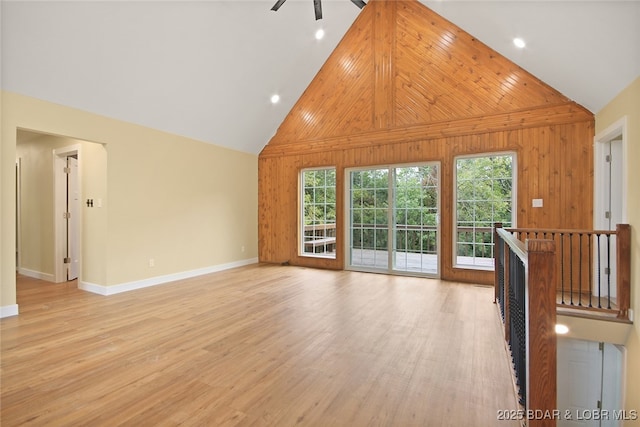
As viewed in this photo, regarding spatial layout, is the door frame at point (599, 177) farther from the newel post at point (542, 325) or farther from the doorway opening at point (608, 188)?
the newel post at point (542, 325)

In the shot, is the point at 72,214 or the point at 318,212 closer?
the point at 72,214

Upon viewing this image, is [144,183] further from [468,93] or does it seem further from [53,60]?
[468,93]

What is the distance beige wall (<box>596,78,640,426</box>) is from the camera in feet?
9.60

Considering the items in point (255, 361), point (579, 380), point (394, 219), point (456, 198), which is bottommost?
point (579, 380)

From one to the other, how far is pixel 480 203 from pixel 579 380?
101 inches

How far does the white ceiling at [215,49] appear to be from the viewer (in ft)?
9.93

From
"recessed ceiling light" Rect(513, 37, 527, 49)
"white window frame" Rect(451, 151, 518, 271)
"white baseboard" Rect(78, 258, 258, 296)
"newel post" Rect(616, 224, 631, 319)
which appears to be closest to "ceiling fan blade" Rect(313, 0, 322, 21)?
"recessed ceiling light" Rect(513, 37, 527, 49)

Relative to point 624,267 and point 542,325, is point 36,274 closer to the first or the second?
point 542,325

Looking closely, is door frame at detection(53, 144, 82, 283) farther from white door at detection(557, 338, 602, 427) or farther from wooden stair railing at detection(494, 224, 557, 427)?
white door at detection(557, 338, 602, 427)

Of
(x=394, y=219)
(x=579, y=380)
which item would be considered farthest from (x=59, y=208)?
(x=579, y=380)

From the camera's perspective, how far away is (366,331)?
291 cm

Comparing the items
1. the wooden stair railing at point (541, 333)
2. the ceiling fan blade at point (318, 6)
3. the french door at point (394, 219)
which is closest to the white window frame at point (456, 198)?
the french door at point (394, 219)

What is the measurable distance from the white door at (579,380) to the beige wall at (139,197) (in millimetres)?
5649

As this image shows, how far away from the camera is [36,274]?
5.30 metres
